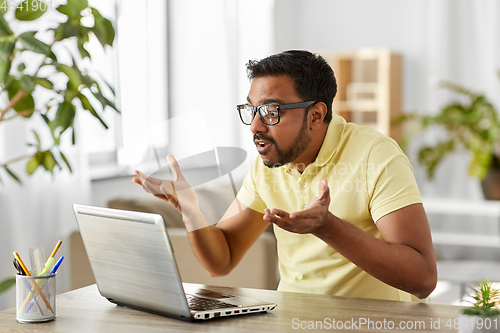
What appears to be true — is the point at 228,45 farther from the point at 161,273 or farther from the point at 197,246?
the point at 161,273

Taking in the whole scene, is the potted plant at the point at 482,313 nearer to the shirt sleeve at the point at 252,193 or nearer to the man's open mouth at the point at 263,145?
the man's open mouth at the point at 263,145

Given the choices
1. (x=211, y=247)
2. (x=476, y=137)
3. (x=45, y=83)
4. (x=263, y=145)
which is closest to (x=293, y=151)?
(x=263, y=145)

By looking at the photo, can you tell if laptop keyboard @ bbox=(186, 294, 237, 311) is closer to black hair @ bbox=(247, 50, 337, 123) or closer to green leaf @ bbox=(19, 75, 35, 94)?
black hair @ bbox=(247, 50, 337, 123)

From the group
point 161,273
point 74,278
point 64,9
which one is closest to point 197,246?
point 161,273

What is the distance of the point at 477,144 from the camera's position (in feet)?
12.1

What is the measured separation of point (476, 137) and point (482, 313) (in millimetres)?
3114

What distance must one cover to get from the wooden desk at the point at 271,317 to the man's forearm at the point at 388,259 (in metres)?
0.07

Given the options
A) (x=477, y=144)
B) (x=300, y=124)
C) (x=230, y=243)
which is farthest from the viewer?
(x=477, y=144)

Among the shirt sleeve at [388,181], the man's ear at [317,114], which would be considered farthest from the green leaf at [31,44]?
the shirt sleeve at [388,181]

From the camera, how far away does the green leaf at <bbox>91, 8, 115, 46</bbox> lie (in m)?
1.58

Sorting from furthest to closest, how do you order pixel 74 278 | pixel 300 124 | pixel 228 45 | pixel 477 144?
1. pixel 228 45
2. pixel 477 144
3. pixel 74 278
4. pixel 300 124

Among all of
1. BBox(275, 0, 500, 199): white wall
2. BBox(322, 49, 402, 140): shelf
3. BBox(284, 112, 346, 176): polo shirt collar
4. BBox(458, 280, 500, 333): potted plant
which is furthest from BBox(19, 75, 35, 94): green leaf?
BBox(275, 0, 500, 199): white wall

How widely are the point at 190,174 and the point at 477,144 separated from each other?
2.99 meters

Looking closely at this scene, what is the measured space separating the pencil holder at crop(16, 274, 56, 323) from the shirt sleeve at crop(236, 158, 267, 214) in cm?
58
